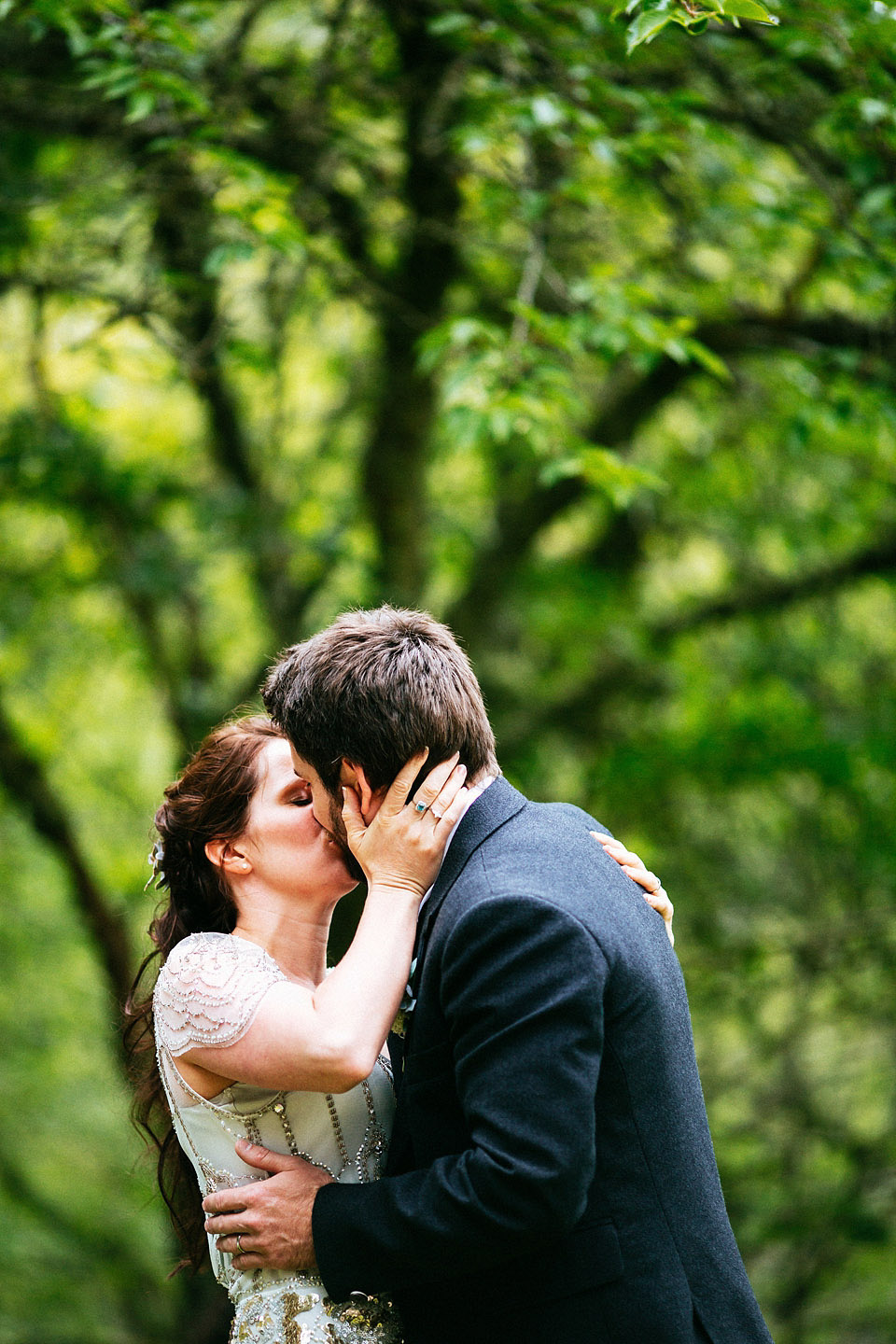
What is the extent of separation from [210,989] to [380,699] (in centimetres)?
A: 66

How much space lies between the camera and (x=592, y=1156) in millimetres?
1801

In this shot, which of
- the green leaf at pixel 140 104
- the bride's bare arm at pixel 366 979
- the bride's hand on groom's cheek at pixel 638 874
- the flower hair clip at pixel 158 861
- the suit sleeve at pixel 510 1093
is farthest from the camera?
the green leaf at pixel 140 104

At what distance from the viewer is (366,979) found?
2051 millimetres

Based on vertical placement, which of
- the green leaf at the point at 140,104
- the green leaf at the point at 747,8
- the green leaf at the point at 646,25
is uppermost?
the green leaf at the point at 747,8

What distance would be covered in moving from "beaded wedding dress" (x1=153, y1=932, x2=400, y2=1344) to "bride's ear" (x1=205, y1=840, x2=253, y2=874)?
187 millimetres

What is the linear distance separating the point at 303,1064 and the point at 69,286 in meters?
3.63

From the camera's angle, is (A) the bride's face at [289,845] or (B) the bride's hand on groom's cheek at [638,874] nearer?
(B) the bride's hand on groom's cheek at [638,874]

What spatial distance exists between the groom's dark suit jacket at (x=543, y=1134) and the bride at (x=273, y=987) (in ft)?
0.31

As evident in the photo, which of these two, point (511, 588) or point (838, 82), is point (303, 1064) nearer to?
point (838, 82)

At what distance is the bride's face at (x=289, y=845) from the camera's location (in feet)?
8.18

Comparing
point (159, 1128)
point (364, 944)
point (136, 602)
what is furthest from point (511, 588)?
point (364, 944)

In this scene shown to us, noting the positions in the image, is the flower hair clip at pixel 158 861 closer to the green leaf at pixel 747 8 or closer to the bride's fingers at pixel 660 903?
the bride's fingers at pixel 660 903

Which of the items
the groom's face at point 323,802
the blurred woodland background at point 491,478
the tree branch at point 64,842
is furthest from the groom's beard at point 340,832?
the tree branch at point 64,842

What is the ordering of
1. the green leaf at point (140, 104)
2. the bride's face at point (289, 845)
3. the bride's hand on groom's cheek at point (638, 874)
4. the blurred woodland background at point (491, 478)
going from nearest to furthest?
the bride's hand on groom's cheek at point (638, 874), the bride's face at point (289, 845), the green leaf at point (140, 104), the blurred woodland background at point (491, 478)
